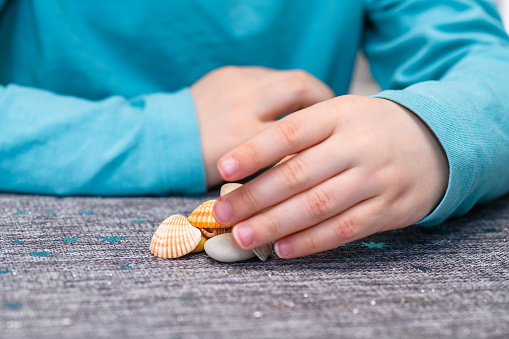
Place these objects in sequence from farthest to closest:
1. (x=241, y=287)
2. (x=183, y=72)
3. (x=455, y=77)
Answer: (x=183, y=72) → (x=455, y=77) → (x=241, y=287)

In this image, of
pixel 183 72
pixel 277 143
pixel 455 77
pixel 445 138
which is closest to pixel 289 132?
pixel 277 143

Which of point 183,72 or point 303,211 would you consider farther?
point 183,72

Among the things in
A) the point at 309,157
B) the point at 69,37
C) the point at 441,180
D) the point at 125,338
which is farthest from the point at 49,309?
the point at 69,37

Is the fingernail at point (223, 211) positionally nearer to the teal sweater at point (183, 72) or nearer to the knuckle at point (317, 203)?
the knuckle at point (317, 203)

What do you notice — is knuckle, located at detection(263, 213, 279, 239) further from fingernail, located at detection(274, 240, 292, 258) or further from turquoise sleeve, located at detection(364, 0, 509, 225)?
turquoise sleeve, located at detection(364, 0, 509, 225)

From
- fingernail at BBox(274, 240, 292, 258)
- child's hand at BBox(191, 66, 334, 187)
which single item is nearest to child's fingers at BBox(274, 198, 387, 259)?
fingernail at BBox(274, 240, 292, 258)

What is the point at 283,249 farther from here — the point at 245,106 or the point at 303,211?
the point at 245,106
